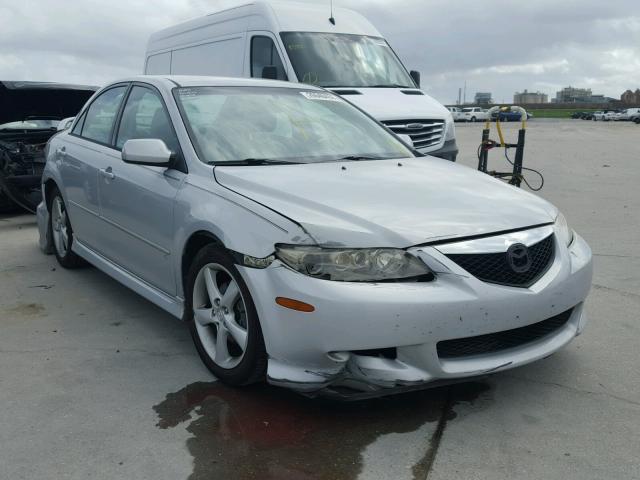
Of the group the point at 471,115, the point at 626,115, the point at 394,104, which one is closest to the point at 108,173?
the point at 394,104

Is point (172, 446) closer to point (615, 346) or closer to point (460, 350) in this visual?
point (460, 350)

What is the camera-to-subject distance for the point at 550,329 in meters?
3.33

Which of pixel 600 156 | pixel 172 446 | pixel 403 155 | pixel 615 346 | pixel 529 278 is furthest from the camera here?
pixel 600 156

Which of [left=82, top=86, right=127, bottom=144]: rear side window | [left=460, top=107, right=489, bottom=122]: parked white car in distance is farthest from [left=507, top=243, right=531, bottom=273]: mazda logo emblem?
[left=460, top=107, right=489, bottom=122]: parked white car in distance

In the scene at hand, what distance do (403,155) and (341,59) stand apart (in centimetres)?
521

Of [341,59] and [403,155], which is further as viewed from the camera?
[341,59]

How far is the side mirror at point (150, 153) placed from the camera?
3791mm

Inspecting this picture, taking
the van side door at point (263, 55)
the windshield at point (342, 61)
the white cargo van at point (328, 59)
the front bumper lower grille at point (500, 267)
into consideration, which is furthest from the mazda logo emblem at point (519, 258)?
the van side door at point (263, 55)

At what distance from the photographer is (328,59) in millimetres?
9180

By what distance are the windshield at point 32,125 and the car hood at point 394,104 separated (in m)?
3.66

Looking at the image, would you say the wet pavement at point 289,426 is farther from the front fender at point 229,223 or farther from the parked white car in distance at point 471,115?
the parked white car in distance at point 471,115

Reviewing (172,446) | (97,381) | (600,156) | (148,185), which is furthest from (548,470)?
(600,156)

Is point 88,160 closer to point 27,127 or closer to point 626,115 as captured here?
point 27,127

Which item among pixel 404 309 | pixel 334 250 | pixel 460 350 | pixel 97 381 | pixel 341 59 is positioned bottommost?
pixel 97 381
